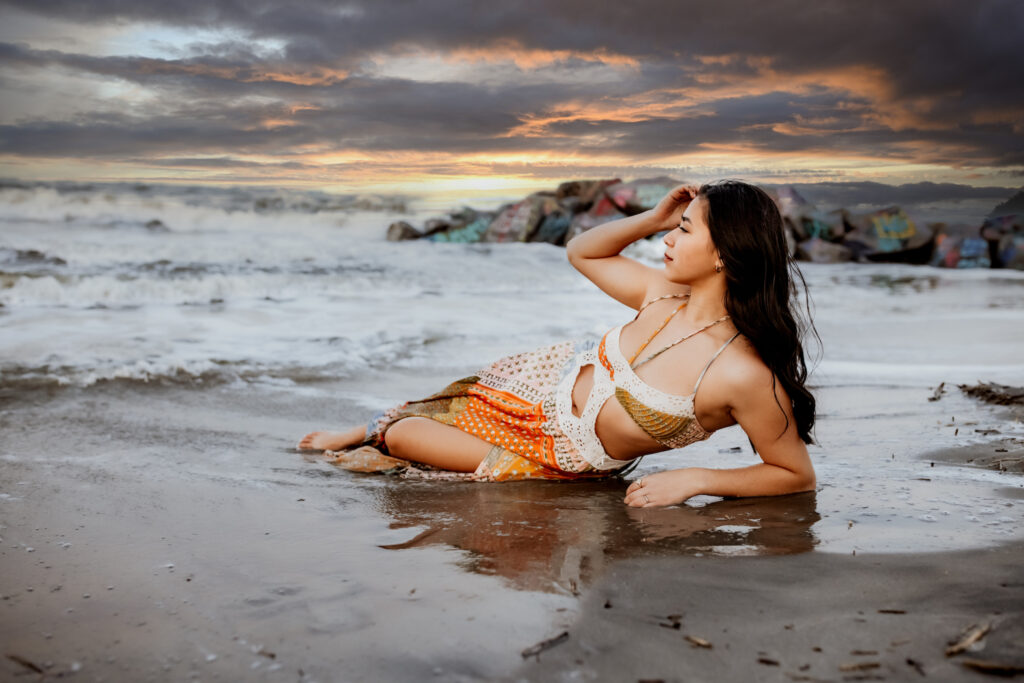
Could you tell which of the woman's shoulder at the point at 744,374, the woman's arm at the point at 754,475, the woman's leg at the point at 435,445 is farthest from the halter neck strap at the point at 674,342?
the woman's leg at the point at 435,445

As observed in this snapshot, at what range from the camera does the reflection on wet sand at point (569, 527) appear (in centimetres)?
199

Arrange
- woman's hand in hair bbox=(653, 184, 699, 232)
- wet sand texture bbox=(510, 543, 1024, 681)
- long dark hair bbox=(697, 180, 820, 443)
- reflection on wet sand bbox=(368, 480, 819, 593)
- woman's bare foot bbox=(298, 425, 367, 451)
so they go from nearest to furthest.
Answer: wet sand texture bbox=(510, 543, 1024, 681) → reflection on wet sand bbox=(368, 480, 819, 593) → long dark hair bbox=(697, 180, 820, 443) → woman's hand in hair bbox=(653, 184, 699, 232) → woman's bare foot bbox=(298, 425, 367, 451)

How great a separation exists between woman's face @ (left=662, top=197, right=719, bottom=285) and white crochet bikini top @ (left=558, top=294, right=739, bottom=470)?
0.59ft

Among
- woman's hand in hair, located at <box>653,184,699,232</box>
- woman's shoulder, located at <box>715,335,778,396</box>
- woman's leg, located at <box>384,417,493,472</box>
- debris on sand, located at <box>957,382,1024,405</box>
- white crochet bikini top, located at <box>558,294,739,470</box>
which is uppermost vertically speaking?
woman's hand in hair, located at <box>653,184,699,232</box>

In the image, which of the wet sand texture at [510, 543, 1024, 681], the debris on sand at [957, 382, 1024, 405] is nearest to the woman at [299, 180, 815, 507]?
the wet sand texture at [510, 543, 1024, 681]

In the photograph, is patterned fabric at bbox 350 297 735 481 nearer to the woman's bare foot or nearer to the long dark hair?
the woman's bare foot

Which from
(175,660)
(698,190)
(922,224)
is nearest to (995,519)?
(698,190)

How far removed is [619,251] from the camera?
9.43ft

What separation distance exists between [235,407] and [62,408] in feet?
2.76

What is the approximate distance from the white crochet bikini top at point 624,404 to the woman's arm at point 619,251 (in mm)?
116

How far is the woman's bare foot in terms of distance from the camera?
3412 millimetres

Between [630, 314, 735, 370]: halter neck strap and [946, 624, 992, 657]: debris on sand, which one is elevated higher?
[630, 314, 735, 370]: halter neck strap

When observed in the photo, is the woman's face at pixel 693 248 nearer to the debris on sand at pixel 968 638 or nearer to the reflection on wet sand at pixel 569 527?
the reflection on wet sand at pixel 569 527

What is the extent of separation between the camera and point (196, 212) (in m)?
20.3
